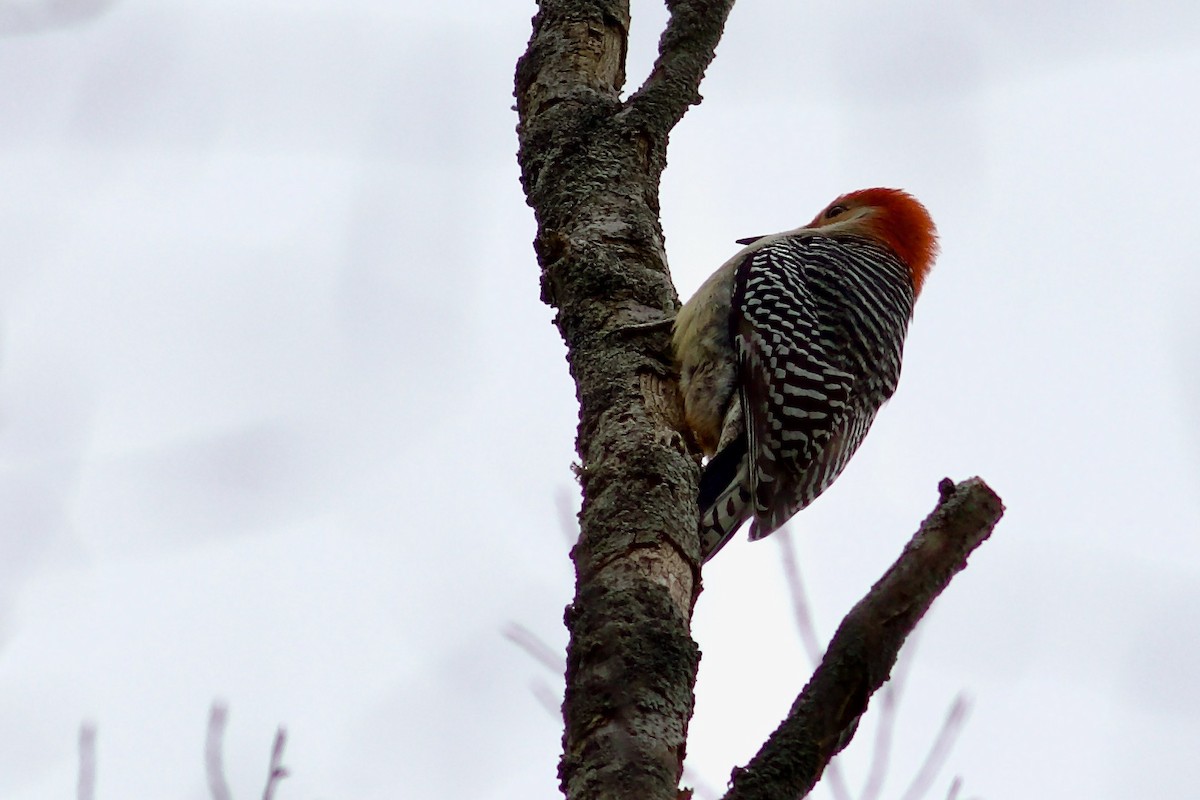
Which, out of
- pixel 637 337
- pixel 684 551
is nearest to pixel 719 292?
pixel 637 337

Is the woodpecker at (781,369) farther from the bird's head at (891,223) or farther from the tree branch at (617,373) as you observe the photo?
the bird's head at (891,223)

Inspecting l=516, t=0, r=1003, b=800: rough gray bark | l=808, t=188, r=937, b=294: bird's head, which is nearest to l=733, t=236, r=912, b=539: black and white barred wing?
l=516, t=0, r=1003, b=800: rough gray bark

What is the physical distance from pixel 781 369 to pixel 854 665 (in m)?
2.81

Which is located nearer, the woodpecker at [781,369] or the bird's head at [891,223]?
the woodpecker at [781,369]

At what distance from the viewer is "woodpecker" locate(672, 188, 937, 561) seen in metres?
4.38

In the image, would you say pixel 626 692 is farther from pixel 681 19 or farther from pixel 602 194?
pixel 681 19

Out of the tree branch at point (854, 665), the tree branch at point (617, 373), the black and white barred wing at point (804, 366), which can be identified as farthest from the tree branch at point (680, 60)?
the tree branch at point (854, 665)

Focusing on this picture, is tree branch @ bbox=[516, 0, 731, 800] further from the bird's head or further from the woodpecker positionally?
the bird's head

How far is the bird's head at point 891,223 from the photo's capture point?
662 centimetres

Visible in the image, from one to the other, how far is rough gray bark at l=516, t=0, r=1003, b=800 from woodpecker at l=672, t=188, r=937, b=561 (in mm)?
351

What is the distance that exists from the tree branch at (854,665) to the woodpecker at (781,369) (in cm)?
189

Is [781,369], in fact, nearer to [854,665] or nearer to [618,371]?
[618,371]

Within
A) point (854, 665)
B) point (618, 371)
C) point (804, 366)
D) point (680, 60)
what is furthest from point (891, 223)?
point (854, 665)

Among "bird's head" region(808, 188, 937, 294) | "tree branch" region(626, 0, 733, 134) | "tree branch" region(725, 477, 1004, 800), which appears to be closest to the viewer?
"tree branch" region(725, 477, 1004, 800)
